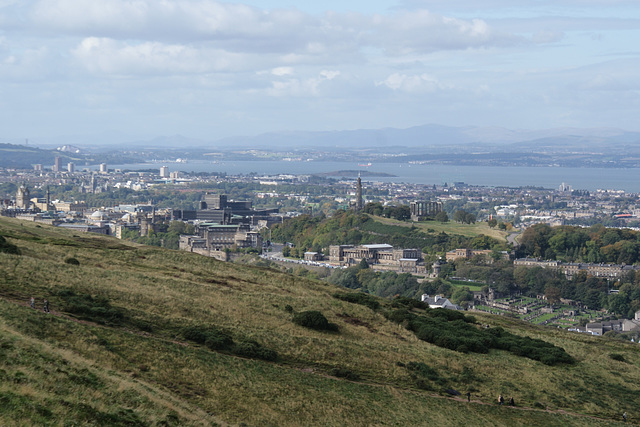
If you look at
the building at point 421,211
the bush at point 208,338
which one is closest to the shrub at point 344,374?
the bush at point 208,338

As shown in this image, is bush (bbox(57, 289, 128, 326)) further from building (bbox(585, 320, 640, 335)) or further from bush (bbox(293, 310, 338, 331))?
building (bbox(585, 320, 640, 335))

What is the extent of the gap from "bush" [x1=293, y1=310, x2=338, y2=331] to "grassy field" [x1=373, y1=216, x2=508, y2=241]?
89107mm

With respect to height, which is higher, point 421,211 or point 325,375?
point 325,375

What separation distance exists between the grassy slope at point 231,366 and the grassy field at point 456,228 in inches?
3165

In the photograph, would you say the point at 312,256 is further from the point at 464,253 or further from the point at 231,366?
the point at 231,366

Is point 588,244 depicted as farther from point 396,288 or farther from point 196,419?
point 196,419

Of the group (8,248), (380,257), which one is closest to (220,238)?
(380,257)

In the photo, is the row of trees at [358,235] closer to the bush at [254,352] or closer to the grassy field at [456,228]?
the grassy field at [456,228]

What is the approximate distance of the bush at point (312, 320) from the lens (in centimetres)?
3475

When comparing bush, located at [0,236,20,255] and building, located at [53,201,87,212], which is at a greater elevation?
bush, located at [0,236,20,255]

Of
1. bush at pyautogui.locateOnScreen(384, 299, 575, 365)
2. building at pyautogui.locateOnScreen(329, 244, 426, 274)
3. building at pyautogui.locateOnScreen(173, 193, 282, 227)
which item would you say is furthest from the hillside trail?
building at pyautogui.locateOnScreen(173, 193, 282, 227)

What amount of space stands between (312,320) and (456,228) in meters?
97.2

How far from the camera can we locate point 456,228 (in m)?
130

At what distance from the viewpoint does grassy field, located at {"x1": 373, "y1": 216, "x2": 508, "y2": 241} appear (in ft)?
409
